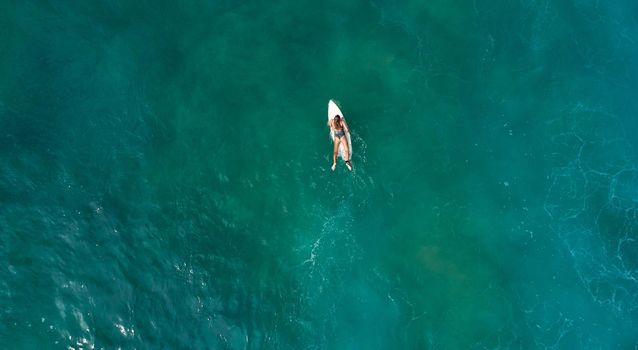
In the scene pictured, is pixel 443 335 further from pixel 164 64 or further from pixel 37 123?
pixel 37 123

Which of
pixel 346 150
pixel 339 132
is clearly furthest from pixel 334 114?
pixel 346 150

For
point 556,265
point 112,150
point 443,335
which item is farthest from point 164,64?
point 556,265

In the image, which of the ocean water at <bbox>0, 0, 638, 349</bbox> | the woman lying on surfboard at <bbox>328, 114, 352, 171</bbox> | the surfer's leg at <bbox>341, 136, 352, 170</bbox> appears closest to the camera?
the ocean water at <bbox>0, 0, 638, 349</bbox>

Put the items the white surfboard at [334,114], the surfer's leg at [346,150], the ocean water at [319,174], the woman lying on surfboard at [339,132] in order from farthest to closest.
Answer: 1. the white surfboard at [334,114]
2. the surfer's leg at [346,150]
3. the woman lying on surfboard at [339,132]
4. the ocean water at [319,174]

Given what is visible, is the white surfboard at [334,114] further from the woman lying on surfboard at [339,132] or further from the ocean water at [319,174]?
the ocean water at [319,174]

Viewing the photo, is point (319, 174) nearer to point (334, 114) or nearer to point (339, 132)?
point (339, 132)

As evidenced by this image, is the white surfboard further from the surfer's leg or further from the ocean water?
the ocean water

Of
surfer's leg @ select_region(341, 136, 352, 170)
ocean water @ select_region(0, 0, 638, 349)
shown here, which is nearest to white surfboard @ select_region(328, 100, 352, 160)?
surfer's leg @ select_region(341, 136, 352, 170)

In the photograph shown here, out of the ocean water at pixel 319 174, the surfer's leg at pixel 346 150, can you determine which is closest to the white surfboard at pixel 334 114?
the surfer's leg at pixel 346 150
